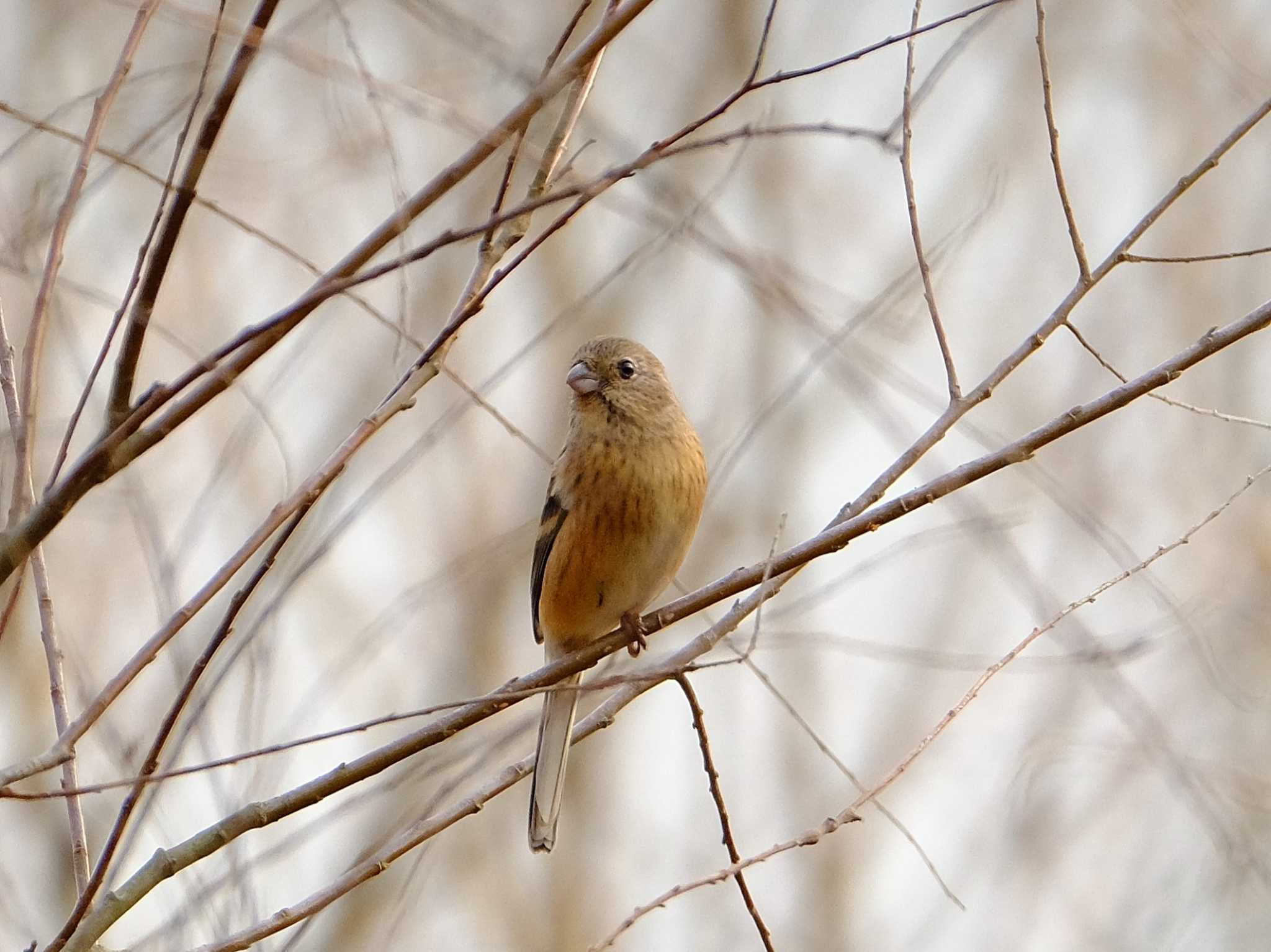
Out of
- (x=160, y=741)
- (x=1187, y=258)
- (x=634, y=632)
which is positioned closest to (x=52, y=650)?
(x=160, y=741)

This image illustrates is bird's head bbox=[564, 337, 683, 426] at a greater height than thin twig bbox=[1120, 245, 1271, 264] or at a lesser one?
greater

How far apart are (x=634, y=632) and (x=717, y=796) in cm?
136

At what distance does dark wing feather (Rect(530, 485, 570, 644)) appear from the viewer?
467 centimetres

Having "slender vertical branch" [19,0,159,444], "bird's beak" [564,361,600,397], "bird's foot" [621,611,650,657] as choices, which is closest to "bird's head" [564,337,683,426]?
"bird's beak" [564,361,600,397]

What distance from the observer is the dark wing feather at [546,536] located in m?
4.67

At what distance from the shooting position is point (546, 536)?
4.73 metres

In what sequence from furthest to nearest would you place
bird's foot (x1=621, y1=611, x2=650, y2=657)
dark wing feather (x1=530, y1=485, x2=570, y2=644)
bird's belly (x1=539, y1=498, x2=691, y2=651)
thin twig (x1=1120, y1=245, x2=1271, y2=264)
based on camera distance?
1. dark wing feather (x1=530, y1=485, x2=570, y2=644)
2. bird's belly (x1=539, y1=498, x2=691, y2=651)
3. bird's foot (x1=621, y1=611, x2=650, y2=657)
4. thin twig (x1=1120, y1=245, x2=1271, y2=264)

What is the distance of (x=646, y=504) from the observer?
449 cm

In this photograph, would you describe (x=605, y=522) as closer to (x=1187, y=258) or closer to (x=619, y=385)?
(x=619, y=385)

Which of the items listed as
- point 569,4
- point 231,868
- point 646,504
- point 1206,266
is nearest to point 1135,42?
point 1206,266

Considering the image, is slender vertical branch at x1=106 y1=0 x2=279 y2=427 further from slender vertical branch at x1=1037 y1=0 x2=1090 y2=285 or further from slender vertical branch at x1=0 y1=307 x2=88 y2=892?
slender vertical branch at x1=1037 y1=0 x2=1090 y2=285

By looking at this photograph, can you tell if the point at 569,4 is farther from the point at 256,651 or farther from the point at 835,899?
the point at 256,651

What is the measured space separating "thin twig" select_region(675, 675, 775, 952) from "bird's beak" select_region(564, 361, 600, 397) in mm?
2138

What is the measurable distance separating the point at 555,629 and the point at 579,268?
704 cm
